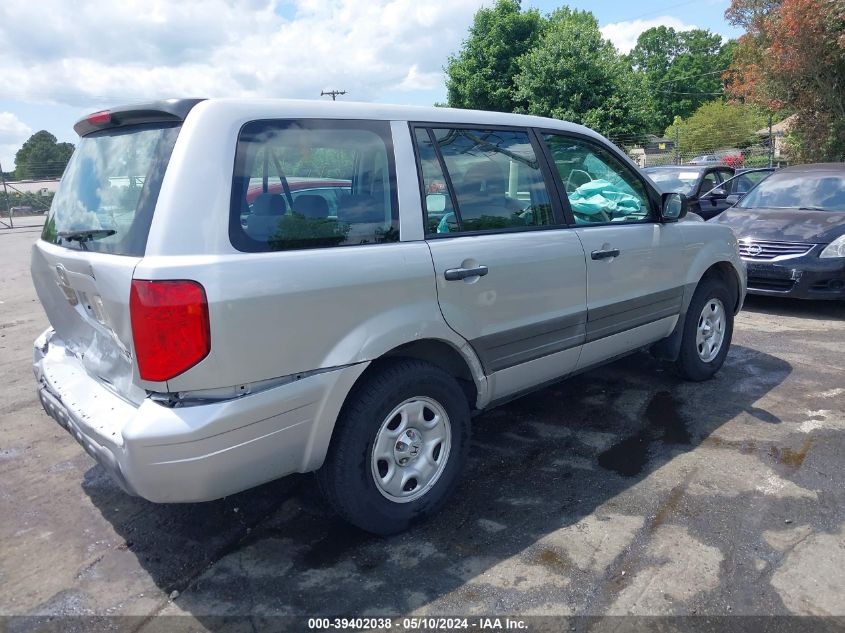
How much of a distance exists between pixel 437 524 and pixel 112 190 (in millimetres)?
2077

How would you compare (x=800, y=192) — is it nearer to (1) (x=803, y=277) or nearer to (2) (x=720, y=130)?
(1) (x=803, y=277)

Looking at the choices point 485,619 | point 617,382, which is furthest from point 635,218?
point 485,619

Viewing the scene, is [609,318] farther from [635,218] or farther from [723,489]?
[723,489]

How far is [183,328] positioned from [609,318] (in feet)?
8.46

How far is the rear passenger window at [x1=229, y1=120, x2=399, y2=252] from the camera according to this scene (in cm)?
252

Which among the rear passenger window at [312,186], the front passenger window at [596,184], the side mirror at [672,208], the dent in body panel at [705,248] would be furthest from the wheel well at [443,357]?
the dent in body panel at [705,248]

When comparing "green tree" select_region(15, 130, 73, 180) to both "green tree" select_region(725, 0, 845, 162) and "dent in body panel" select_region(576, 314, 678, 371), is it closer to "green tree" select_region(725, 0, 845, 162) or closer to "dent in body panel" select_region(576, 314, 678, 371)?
"green tree" select_region(725, 0, 845, 162)

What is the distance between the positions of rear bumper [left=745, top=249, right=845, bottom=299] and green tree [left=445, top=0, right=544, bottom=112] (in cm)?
2371

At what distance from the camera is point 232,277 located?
2348 millimetres

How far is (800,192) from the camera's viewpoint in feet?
26.9

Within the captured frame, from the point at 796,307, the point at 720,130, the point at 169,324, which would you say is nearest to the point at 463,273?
the point at 169,324

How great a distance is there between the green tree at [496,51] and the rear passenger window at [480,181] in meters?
27.1

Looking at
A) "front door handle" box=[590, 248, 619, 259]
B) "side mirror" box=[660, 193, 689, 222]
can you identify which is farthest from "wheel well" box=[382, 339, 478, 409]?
"side mirror" box=[660, 193, 689, 222]

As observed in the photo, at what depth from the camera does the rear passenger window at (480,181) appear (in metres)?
3.12
